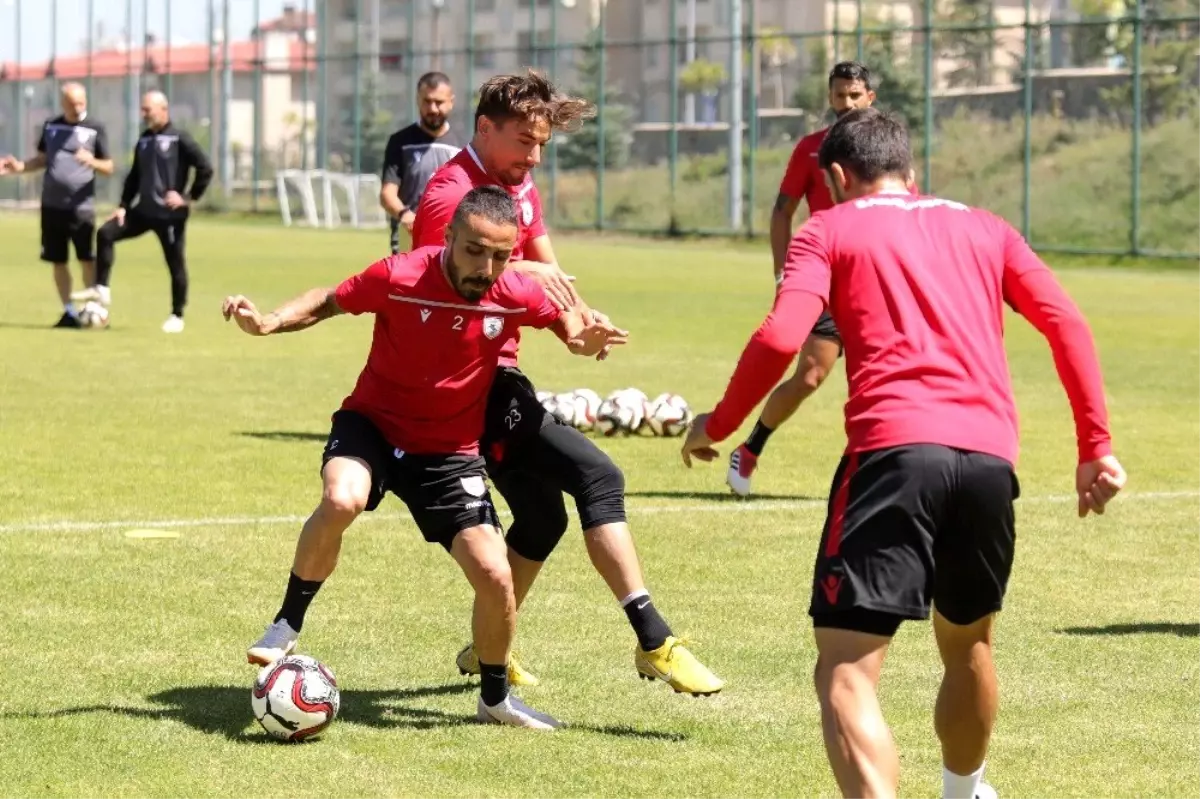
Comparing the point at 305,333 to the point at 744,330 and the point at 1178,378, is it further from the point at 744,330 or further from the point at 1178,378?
the point at 1178,378

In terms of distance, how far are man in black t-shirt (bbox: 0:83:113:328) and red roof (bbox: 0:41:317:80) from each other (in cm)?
3251

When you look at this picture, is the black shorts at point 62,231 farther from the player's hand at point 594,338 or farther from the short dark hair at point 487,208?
the short dark hair at point 487,208

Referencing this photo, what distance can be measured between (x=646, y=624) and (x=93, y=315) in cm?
1613

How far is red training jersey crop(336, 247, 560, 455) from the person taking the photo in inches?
259

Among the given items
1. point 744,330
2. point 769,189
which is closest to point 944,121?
point 769,189

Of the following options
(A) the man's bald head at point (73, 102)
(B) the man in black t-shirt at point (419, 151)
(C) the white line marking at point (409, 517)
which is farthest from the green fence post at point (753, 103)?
(C) the white line marking at point (409, 517)

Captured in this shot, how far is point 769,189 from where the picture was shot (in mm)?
42188

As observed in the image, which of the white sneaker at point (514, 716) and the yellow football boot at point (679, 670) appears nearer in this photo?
the white sneaker at point (514, 716)

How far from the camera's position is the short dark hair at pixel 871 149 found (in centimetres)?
511

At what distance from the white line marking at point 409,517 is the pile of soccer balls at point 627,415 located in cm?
262

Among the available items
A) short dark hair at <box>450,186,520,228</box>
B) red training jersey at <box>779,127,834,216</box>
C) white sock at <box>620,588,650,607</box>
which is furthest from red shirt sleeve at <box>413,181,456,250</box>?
red training jersey at <box>779,127,834,216</box>

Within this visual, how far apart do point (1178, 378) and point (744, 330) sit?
5.60 meters

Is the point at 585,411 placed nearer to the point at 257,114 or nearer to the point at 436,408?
the point at 436,408

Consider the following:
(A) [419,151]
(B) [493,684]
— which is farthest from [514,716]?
(A) [419,151]
